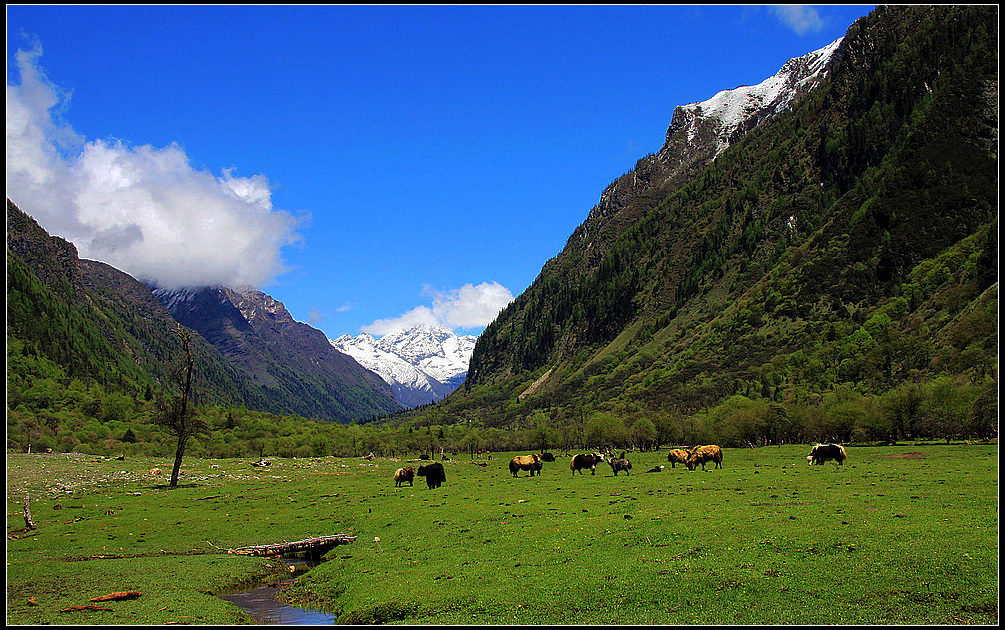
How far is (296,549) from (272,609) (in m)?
9.56

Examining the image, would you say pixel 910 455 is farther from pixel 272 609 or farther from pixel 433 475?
pixel 272 609

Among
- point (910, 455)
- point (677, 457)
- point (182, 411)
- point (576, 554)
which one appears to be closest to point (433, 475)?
point (182, 411)

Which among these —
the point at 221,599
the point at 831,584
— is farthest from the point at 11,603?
the point at 831,584

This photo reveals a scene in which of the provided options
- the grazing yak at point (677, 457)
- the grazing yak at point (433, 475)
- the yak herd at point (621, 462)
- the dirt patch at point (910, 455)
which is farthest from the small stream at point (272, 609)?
the dirt patch at point (910, 455)

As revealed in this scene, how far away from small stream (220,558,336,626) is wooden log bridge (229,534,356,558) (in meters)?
4.63

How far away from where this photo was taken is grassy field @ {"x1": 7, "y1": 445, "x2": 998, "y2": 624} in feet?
54.9

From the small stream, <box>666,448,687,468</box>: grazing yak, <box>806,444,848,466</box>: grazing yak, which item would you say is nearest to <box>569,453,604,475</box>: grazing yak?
<box>666,448,687,468</box>: grazing yak

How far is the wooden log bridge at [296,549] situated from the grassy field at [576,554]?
162cm

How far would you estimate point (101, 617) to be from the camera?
1788 cm

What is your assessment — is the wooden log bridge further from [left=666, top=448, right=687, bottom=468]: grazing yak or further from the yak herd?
[left=666, top=448, right=687, bottom=468]: grazing yak

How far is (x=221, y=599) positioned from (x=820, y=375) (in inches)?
6297

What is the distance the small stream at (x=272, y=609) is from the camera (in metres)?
19.4

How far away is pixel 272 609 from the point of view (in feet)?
69.4

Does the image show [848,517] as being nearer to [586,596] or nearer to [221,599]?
[586,596]
